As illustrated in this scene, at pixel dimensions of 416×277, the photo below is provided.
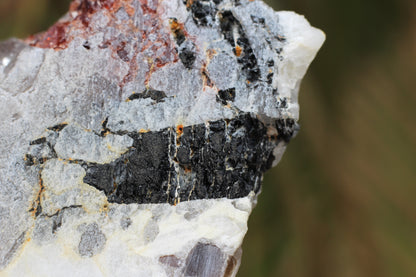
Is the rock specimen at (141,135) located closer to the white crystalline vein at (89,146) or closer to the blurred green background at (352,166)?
the white crystalline vein at (89,146)

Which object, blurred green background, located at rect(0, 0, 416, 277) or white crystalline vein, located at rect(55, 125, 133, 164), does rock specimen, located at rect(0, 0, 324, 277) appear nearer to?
white crystalline vein, located at rect(55, 125, 133, 164)

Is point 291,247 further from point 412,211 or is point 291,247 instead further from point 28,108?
point 28,108

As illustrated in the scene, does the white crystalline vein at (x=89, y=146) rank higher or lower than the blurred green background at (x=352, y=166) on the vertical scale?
higher

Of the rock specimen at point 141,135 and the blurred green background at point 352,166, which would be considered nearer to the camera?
the rock specimen at point 141,135

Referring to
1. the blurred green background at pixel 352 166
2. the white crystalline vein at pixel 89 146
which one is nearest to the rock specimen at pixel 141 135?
the white crystalline vein at pixel 89 146

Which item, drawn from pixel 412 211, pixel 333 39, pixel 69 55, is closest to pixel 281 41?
pixel 69 55

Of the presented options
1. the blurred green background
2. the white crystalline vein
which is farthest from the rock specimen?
the blurred green background
